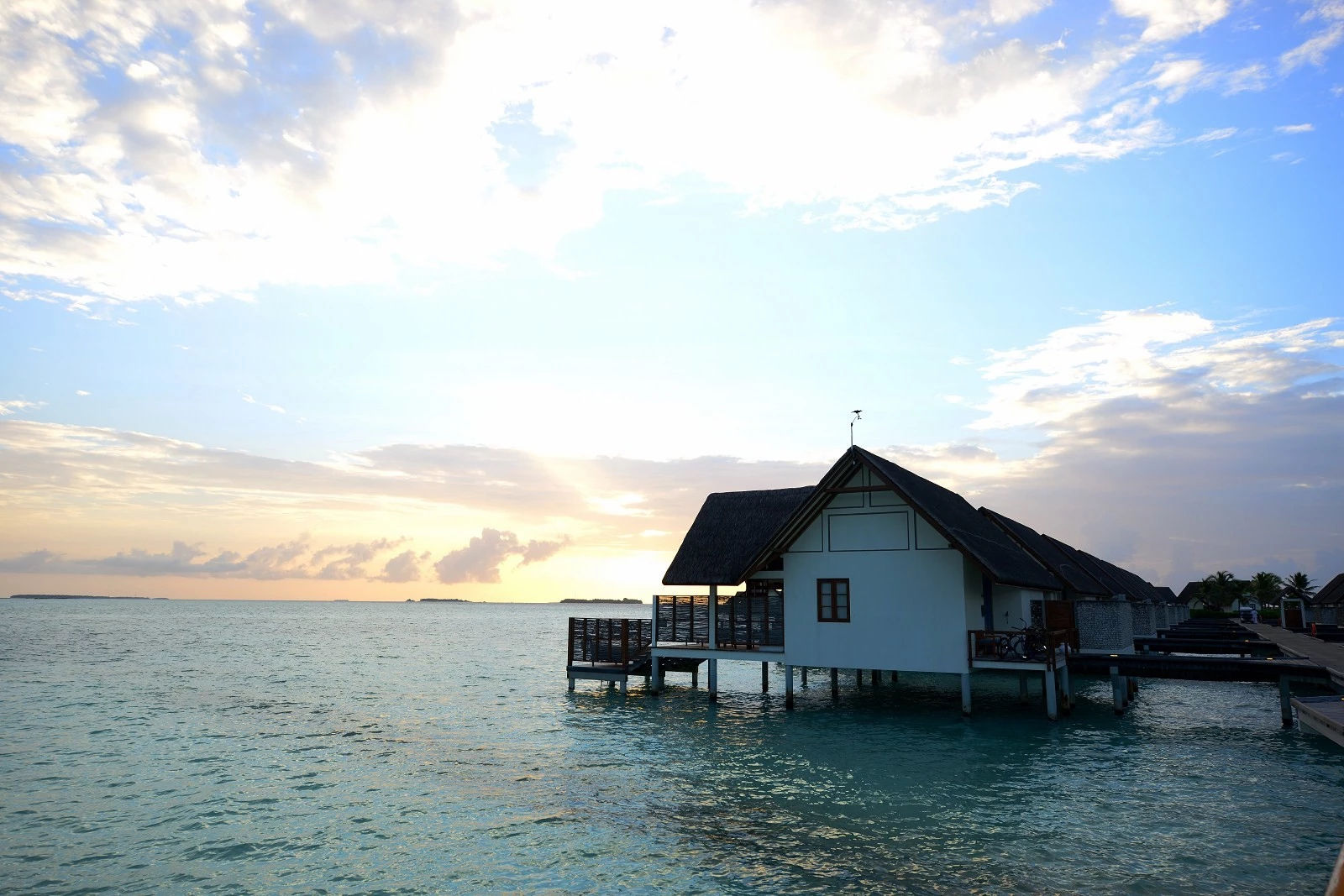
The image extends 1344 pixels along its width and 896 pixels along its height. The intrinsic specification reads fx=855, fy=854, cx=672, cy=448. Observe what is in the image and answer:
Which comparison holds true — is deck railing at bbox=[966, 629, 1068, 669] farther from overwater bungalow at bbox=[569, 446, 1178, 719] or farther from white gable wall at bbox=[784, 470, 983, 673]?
white gable wall at bbox=[784, 470, 983, 673]

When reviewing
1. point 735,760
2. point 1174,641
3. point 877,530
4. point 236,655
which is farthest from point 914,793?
point 236,655

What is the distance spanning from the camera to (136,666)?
55719mm

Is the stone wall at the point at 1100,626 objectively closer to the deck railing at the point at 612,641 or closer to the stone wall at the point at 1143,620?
the stone wall at the point at 1143,620

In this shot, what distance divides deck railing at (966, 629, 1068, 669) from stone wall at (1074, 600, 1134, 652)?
14.3 m

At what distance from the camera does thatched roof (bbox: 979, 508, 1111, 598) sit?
3519 centimetres

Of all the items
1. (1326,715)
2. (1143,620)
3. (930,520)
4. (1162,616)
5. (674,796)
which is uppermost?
(930,520)

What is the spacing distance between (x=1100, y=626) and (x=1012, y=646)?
632 inches

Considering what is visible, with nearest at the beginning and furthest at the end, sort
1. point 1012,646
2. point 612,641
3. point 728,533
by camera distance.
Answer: point 1012,646
point 728,533
point 612,641

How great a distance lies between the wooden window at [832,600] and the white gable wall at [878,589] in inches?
6.4

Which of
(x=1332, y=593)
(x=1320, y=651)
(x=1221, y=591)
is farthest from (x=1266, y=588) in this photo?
(x=1320, y=651)

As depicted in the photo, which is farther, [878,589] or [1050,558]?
[1050,558]

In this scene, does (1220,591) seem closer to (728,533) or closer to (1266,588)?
(1266,588)

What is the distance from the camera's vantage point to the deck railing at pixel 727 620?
29.9m

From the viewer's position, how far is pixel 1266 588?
103125mm
